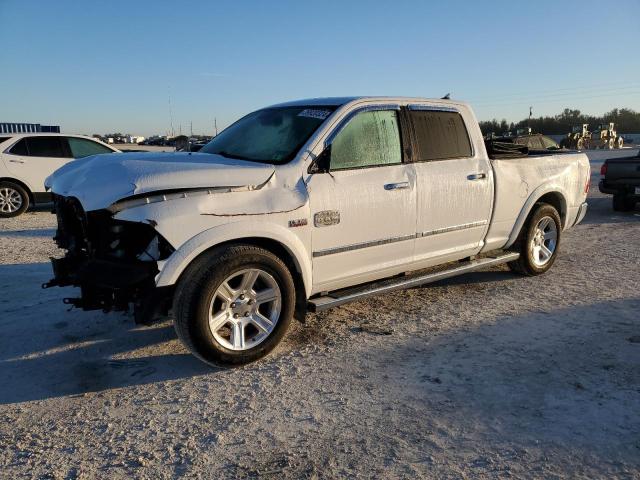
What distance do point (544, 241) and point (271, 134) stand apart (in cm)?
363

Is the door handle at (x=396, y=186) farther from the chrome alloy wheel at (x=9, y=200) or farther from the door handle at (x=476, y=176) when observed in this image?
the chrome alloy wheel at (x=9, y=200)

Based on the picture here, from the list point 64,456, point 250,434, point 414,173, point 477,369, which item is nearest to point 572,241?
point 414,173

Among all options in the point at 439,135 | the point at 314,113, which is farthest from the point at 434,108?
the point at 314,113

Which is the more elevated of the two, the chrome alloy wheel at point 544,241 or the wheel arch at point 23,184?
the wheel arch at point 23,184

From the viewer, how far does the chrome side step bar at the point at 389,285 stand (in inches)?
157

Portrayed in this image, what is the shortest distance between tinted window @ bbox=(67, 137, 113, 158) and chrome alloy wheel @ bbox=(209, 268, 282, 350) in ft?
30.5

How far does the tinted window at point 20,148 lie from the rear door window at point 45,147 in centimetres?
7

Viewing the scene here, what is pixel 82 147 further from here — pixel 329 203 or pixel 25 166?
pixel 329 203

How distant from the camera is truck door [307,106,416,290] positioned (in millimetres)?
3928

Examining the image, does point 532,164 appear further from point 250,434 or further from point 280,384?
point 250,434

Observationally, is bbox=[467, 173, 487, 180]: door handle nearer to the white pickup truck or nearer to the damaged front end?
the white pickup truck

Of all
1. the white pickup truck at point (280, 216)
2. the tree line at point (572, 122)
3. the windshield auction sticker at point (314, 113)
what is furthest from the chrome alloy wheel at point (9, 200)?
the tree line at point (572, 122)

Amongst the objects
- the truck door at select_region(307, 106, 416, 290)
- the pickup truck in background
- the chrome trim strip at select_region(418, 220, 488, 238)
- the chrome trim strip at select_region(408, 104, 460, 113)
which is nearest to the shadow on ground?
the truck door at select_region(307, 106, 416, 290)

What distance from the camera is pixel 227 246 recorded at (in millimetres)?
3514
